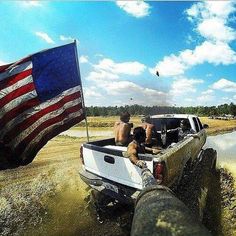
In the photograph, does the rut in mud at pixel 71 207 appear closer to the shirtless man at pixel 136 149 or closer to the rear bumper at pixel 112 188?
the rear bumper at pixel 112 188

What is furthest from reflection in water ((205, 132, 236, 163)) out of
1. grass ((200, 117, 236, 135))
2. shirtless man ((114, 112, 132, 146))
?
shirtless man ((114, 112, 132, 146))

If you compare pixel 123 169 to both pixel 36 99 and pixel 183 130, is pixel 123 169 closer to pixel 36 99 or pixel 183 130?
pixel 36 99

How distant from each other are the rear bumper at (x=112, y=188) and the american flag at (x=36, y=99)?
114 cm

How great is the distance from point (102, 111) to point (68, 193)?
480 feet

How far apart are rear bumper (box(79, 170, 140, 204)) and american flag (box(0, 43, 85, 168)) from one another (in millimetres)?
1143

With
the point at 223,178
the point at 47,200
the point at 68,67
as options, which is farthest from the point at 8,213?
the point at 223,178

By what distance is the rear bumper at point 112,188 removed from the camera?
17.0 feet

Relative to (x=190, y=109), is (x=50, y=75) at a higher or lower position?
higher

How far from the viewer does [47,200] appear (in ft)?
23.9

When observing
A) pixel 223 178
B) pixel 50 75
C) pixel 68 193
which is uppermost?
pixel 50 75

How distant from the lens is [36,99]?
18.1ft

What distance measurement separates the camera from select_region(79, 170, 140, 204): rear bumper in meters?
5.17

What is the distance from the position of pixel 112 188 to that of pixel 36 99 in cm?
212

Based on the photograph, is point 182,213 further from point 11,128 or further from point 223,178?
point 223,178
